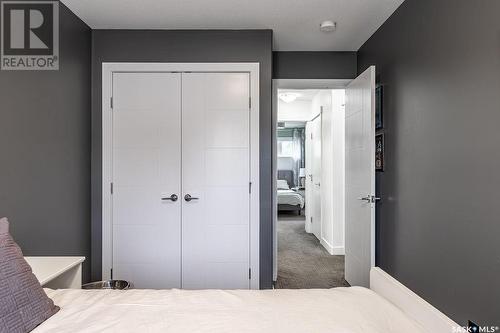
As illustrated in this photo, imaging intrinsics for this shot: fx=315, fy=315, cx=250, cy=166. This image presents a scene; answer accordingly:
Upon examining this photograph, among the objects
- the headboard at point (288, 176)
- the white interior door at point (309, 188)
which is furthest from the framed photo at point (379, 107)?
the headboard at point (288, 176)

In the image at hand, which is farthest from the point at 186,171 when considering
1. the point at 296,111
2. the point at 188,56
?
the point at 296,111

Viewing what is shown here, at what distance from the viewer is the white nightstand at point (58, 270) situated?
175 cm

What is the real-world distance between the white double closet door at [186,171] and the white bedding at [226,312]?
53.6 inches

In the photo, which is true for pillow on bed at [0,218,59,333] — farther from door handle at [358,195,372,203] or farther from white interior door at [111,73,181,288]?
door handle at [358,195,372,203]

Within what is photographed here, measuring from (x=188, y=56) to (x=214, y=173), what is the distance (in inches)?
43.9

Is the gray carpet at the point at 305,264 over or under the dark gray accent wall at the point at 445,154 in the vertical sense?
under

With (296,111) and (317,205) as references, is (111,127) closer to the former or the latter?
(317,205)

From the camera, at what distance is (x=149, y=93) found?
2932mm

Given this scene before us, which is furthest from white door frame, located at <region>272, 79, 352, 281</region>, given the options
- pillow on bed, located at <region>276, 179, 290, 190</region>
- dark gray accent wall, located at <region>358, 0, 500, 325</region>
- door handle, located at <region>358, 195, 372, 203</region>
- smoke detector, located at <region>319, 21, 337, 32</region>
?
pillow on bed, located at <region>276, 179, 290, 190</region>

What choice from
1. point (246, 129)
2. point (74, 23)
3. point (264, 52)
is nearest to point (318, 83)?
point (264, 52)

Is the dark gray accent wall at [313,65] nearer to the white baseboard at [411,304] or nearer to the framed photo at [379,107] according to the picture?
the framed photo at [379,107]

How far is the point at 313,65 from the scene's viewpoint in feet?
11.4

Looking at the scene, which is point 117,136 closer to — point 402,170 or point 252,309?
point 252,309

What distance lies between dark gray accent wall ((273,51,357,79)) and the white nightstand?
2.61 metres
